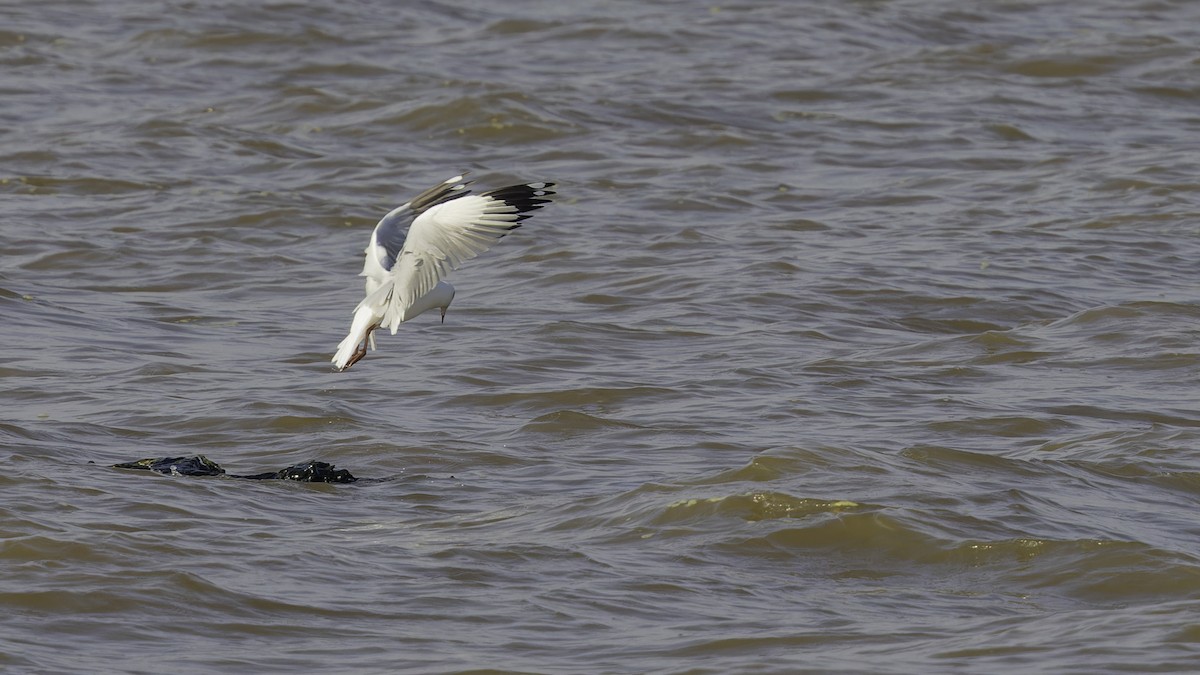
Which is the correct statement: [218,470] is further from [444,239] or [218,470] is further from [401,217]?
[401,217]

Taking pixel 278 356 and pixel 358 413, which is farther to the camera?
pixel 278 356

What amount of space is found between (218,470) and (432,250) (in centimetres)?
116

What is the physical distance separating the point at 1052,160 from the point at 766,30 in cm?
444

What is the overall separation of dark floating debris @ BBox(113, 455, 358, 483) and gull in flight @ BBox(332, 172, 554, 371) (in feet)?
1.90

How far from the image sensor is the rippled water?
214 inches

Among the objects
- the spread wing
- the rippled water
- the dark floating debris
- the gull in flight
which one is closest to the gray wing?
the gull in flight

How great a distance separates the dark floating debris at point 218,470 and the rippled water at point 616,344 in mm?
84

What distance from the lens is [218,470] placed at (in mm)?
6754

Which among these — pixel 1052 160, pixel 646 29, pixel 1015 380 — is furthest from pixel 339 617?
pixel 646 29

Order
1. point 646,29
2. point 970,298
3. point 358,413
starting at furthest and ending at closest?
point 646,29, point 970,298, point 358,413

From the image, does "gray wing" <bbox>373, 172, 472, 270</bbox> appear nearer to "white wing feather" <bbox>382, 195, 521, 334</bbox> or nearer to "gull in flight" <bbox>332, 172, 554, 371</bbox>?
"gull in flight" <bbox>332, 172, 554, 371</bbox>

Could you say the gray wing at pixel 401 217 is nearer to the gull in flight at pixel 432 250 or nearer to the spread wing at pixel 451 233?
the gull in flight at pixel 432 250

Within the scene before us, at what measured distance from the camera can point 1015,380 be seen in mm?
8320

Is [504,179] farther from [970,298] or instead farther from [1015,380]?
[1015,380]
